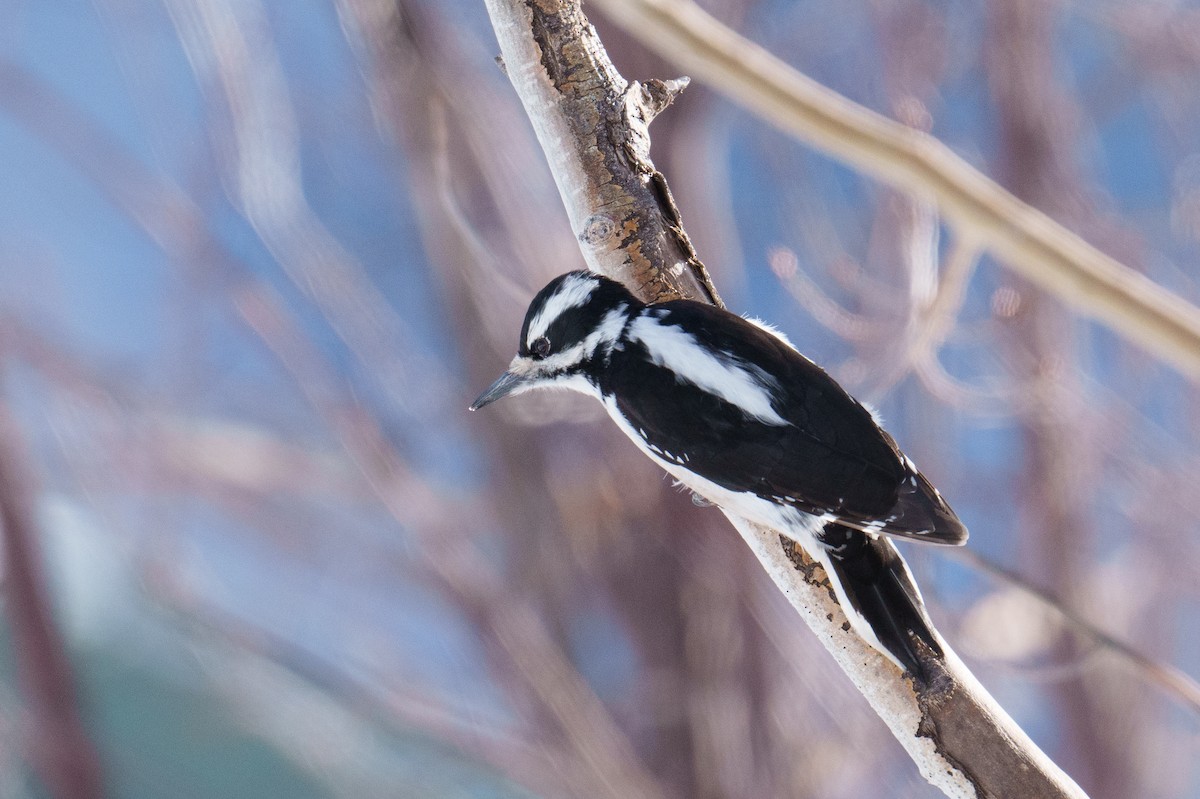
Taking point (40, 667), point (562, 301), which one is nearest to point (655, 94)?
point (562, 301)

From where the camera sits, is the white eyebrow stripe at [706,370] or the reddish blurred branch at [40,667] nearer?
the white eyebrow stripe at [706,370]

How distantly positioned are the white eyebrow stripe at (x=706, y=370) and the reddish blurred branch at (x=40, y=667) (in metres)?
1.28

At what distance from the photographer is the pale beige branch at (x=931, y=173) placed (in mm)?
1085

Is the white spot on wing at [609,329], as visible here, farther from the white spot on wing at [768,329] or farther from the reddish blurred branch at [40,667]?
the reddish blurred branch at [40,667]

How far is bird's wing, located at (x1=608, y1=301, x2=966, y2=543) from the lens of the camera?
1130 mm

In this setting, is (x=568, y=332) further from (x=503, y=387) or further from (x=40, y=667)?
(x=40, y=667)

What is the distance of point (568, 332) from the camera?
1.32 m

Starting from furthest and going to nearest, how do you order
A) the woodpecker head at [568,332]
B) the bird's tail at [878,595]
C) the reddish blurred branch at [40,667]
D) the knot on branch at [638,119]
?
the reddish blurred branch at [40,667]
the woodpecker head at [568,332]
the knot on branch at [638,119]
the bird's tail at [878,595]

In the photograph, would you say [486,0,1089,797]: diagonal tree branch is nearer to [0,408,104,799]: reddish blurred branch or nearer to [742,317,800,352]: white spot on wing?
[742,317,800,352]: white spot on wing

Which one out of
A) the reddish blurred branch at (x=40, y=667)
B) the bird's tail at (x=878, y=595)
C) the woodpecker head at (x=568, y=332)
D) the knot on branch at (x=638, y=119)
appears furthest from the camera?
the reddish blurred branch at (x=40, y=667)

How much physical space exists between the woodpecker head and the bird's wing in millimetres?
81

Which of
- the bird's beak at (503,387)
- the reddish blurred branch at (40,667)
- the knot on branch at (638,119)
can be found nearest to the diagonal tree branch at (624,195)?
the knot on branch at (638,119)

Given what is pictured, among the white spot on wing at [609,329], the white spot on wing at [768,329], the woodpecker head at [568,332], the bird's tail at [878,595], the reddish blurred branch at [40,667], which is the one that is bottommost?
the bird's tail at [878,595]

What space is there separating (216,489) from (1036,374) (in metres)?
2.11
